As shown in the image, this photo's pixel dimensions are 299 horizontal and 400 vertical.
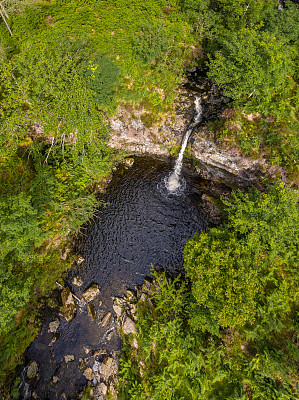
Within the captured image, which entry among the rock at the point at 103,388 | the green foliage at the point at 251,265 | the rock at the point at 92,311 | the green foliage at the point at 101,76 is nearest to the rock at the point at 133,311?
the rock at the point at 92,311

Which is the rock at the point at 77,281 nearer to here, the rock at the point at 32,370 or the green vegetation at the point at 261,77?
the rock at the point at 32,370

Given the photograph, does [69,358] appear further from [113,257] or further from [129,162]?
[129,162]

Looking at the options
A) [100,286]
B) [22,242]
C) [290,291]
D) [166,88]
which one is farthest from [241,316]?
[166,88]

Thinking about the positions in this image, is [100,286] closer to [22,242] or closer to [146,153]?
[22,242]

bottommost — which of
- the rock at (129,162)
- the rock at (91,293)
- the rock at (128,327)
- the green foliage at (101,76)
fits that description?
the rock at (128,327)

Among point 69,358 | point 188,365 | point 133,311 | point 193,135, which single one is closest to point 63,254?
point 69,358

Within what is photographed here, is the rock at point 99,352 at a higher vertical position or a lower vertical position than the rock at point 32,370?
higher

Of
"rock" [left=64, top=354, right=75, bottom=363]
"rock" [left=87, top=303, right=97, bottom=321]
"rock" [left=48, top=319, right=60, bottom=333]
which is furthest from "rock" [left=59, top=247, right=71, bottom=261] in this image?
"rock" [left=64, top=354, right=75, bottom=363]
